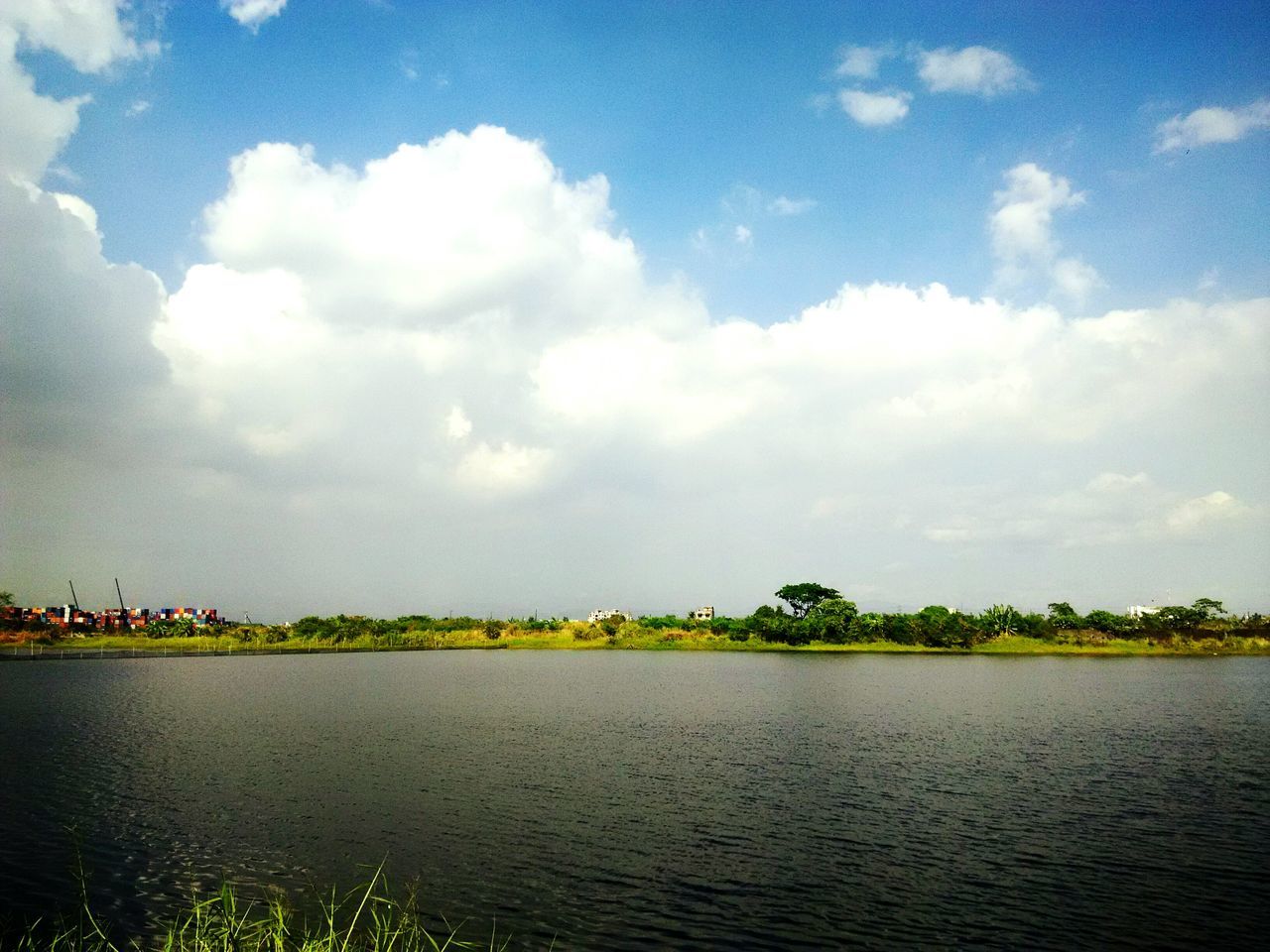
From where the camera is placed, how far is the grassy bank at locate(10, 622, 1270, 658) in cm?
14712

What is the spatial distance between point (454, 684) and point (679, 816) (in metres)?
62.3

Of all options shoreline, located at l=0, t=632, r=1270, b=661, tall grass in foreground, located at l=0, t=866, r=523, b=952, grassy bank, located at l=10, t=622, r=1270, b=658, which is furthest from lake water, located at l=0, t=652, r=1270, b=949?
grassy bank, located at l=10, t=622, r=1270, b=658

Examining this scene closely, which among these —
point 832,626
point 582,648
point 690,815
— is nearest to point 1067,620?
point 832,626

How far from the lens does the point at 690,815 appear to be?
97.5 feet

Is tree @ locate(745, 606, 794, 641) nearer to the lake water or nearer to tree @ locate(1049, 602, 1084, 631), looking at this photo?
tree @ locate(1049, 602, 1084, 631)

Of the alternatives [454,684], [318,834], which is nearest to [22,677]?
[454,684]

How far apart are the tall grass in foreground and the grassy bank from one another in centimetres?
14768

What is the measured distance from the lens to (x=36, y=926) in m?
18.8

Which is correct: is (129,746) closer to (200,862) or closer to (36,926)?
(200,862)

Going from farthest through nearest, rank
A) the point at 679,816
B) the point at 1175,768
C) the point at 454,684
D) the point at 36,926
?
1. the point at 454,684
2. the point at 1175,768
3. the point at 679,816
4. the point at 36,926

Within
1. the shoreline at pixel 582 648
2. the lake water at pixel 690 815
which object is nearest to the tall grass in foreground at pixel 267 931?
the lake water at pixel 690 815

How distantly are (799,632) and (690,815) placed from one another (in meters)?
139

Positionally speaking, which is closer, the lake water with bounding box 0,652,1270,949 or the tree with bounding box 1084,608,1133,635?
the lake water with bounding box 0,652,1270,949

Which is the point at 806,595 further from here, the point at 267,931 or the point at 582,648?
the point at 267,931
